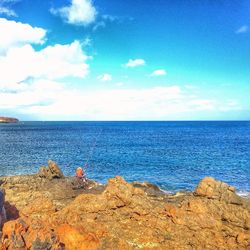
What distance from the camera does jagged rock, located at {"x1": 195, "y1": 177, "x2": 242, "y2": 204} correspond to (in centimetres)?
2089

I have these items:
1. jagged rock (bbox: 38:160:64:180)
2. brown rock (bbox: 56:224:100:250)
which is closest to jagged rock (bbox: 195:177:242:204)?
brown rock (bbox: 56:224:100:250)

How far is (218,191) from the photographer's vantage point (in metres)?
21.8

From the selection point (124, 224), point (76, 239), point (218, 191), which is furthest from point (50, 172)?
point (76, 239)

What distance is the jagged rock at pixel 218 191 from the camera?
68.5 ft

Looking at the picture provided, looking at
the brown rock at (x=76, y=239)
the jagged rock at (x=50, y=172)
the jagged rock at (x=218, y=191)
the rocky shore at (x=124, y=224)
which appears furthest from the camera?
the jagged rock at (x=50, y=172)

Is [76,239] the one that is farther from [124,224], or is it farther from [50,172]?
[50,172]

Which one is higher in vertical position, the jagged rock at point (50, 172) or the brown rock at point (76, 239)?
the brown rock at point (76, 239)

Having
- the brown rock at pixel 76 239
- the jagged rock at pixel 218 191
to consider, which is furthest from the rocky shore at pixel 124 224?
the jagged rock at pixel 218 191

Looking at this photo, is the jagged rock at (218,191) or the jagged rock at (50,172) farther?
the jagged rock at (50,172)

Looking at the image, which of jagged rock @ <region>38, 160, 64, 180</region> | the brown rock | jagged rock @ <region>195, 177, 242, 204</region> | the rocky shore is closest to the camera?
the rocky shore

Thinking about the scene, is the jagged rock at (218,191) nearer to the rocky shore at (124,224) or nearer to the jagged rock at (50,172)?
the rocky shore at (124,224)

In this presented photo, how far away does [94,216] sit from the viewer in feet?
52.3

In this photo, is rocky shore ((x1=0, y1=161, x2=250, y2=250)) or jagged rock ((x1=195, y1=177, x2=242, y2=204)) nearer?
rocky shore ((x1=0, y1=161, x2=250, y2=250))

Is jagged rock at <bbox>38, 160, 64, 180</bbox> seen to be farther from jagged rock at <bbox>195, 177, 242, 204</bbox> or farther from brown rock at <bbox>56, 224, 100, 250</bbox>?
brown rock at <bbox>56, 224, 100, 250</bbox>
